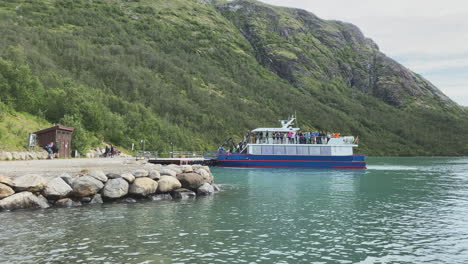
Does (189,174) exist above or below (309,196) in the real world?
above

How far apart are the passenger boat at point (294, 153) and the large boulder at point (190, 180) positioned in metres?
44.0

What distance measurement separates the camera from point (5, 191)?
21.4 metres

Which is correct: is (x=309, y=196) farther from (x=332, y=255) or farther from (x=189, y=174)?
(x=332, y=255)

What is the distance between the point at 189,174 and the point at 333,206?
11.2 m

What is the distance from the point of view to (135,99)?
141375 mm

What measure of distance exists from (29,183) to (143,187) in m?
7.01

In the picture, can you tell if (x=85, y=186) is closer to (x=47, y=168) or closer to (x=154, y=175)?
(x=154, y=175)

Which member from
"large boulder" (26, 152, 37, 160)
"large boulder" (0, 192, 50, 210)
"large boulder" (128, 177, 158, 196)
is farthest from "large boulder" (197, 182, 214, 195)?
"large boulder" (26, 152, 37, 160)

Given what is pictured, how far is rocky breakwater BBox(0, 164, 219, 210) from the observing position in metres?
21.8

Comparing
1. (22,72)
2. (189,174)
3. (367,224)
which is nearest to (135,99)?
(22,72)

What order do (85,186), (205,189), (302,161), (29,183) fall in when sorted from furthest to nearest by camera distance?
(302,161) → (205,189) → (85,186) → (29,183)

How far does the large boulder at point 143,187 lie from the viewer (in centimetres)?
2603

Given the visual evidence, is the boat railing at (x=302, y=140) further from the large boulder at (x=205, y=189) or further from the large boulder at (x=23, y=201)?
the large boulder at (x=23, y=201)

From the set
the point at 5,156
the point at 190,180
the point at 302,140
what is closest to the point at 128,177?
the point at 190,180
